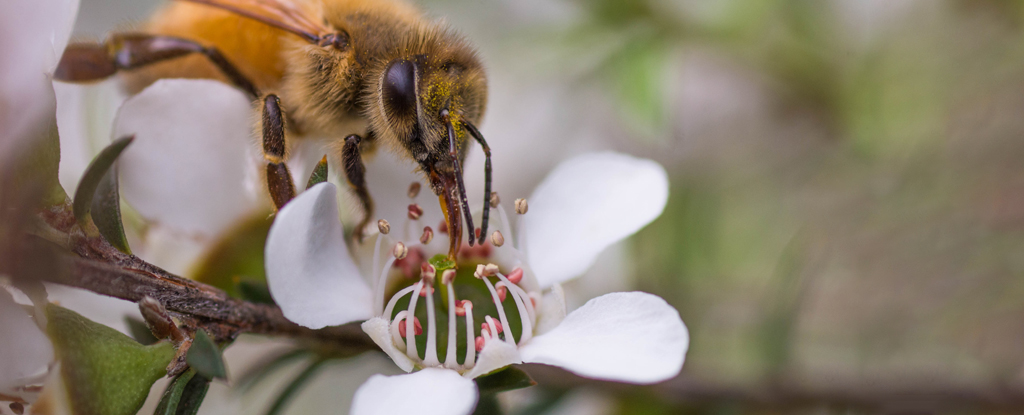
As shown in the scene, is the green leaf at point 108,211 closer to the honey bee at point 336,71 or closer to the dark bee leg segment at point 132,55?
the honey bee at point 336,71

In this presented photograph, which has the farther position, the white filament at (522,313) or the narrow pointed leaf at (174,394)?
the white filament at (522,313)

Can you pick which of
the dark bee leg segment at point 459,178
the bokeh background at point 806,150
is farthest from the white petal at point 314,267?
the bokeh background at point 806,150

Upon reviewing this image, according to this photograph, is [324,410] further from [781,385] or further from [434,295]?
[781,385]

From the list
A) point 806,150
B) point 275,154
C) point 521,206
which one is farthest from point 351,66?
point 806,150

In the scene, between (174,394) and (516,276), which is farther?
(516,276)

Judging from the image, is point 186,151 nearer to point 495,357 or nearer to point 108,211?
point 108,211

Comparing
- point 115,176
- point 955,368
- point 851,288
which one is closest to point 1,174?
point 115,176
